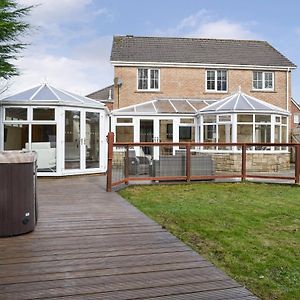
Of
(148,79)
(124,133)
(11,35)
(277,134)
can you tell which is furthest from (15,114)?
(277,134)

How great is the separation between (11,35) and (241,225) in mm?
12862

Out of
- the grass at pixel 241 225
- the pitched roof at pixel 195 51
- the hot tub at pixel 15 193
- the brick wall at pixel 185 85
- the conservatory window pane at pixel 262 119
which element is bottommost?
the grass at pixel 241 225

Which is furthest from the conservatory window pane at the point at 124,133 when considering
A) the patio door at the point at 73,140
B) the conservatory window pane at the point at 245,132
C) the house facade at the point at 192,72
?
the patio door at the point at 73,140

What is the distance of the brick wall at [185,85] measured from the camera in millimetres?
21875

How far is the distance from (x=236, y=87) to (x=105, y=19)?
377 inches

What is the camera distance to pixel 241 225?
628 centimetres

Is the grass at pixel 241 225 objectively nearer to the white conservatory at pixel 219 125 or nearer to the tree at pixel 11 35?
the white conservatory at pixel 219 125

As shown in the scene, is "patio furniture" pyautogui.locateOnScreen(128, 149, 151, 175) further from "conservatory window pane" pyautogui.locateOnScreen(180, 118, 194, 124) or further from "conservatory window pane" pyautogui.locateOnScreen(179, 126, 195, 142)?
"conservatory window pane" pyautogui.locateOnScreen(180, 118, 194, 124)

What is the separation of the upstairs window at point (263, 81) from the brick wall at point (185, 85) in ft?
0.95

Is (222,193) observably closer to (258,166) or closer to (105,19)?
(258,166)

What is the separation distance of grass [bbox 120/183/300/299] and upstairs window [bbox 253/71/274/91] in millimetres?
13124

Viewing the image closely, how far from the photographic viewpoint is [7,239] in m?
5.00

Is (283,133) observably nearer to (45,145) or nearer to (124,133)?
(124,133)

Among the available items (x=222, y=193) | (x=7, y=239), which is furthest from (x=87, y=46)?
(x=7, y=239)
